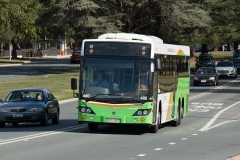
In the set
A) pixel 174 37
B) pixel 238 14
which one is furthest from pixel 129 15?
pixel 238 14

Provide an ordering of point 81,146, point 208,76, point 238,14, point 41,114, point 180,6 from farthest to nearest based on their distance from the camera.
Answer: point 238,14 < point 180,6 < point 208,76 < point 41,114 < point 81,146

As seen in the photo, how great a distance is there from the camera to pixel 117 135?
19.2 metres

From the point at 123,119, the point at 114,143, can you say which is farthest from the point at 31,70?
the point at 114,143

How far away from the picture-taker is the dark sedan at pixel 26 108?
22.0 metres

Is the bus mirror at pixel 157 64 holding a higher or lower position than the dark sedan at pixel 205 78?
higher

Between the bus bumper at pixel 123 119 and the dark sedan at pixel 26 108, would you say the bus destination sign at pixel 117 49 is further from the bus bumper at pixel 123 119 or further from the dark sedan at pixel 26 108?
the dark sedan at pixel 26 108

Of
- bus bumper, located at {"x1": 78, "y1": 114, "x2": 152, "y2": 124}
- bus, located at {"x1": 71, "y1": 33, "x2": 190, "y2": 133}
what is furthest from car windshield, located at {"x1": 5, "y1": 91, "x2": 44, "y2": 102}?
bus bumper, located at {"x1": 78, "y1": 114, "x2": 152, "y2": 124}

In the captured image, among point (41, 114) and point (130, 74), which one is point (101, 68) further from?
point (41, 114)

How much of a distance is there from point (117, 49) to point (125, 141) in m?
3.06

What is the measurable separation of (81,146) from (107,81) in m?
3.36

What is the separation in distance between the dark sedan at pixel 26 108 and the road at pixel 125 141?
0.38 metres

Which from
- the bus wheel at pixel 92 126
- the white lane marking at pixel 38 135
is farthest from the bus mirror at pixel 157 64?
the white lane marking at pixel 38 135

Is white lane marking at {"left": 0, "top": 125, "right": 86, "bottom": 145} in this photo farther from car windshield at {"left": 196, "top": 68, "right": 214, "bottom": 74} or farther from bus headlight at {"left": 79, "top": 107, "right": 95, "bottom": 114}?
car windshield at {"left": 196, "top": 68, "right": 214, "bottom": 74}

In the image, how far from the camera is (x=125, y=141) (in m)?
17.5
